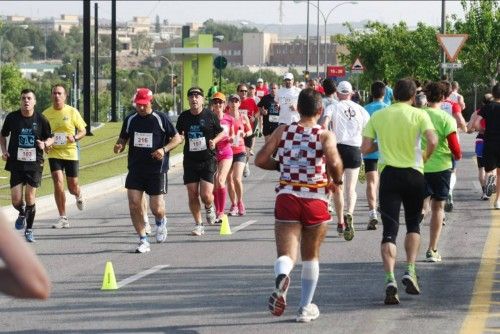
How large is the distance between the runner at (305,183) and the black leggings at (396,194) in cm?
110

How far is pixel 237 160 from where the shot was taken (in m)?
17.5

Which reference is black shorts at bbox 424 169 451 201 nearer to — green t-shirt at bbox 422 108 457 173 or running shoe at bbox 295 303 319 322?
green t-shirt at bbox 422 108 457 173

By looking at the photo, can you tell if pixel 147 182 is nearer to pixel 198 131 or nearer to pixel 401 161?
pixel 198 131

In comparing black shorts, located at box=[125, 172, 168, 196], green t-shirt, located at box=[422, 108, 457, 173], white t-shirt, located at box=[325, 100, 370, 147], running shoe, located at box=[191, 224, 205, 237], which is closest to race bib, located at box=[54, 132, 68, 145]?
running shoe, located at box=[191, 224, 205, 237]

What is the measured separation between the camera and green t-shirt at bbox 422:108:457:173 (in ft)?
38.1

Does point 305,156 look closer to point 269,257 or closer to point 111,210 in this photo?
point 269,257

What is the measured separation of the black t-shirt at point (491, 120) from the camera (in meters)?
17.4

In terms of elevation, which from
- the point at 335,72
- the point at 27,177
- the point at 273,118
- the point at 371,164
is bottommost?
the point at 335,72

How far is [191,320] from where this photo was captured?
8805 mm

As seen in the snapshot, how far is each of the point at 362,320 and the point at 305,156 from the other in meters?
1.22

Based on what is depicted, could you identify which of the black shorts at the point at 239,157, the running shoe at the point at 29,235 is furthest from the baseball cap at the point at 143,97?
the black shorts at the point at 239,157

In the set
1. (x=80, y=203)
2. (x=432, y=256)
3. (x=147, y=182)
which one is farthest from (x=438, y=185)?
(x=80, y=203)

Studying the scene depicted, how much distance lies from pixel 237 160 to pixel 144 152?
162 inches

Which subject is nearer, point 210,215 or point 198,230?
point 198,230
